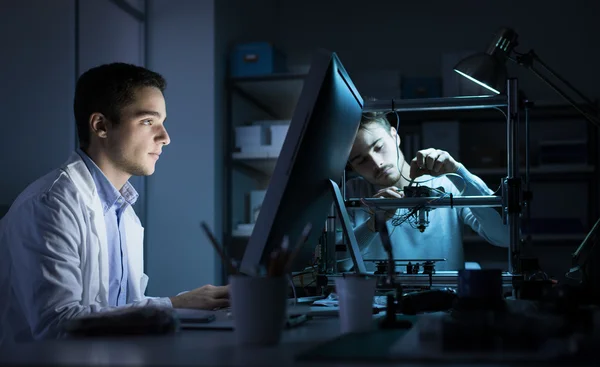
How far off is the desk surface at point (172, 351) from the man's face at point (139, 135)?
0.93 metres

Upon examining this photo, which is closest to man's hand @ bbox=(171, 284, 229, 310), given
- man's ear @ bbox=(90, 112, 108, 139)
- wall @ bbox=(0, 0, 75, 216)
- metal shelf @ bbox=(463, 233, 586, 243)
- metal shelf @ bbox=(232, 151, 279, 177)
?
man's ear @ bbox=(90, 112, 108, 139)

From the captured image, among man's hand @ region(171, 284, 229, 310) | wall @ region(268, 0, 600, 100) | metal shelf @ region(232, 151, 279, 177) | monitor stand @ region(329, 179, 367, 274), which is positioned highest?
wall @ region(268, 0, 600, 100)

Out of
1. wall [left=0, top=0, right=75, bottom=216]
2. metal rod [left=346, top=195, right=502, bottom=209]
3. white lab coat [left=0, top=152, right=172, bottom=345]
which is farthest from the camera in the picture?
wall [left=0, top=0, right=75, bottom=216]

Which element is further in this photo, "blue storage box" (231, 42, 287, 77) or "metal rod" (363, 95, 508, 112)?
"blue storage box" (231, 42, 287, 77)

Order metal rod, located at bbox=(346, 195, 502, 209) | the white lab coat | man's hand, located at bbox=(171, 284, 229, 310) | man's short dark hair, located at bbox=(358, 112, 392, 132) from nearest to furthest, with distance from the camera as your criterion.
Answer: the white lab coat → man's hand, located at bbox=(171, 284, 229, 310) → metal rod, located at bbox=(346, 195, 502, 209) → man's short dark hair, located at bbox=(358, 112, 392, 132)

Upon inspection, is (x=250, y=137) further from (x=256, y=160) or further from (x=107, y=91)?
(x=107, y=91)

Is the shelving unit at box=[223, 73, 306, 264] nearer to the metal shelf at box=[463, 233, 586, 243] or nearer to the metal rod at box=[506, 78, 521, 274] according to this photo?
the metal shelf at box=[463, 233, 586, 243]

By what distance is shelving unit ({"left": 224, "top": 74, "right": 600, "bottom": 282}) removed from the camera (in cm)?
348

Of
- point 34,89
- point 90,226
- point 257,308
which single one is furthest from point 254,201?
point 257,308

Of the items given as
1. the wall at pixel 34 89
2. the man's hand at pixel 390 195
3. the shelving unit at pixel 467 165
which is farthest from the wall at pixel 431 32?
the man's hand at pixel 390 195

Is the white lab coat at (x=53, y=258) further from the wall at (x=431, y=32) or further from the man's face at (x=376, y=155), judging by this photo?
the wall at (x=431, y=32)

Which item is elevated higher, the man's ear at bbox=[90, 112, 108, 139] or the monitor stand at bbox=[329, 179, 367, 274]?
the man's ear at bbox=[90, 112, 108, 139]

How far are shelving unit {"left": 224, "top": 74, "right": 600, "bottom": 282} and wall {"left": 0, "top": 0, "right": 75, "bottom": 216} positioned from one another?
1.04 metres

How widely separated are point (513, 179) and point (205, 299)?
752 millimetres
